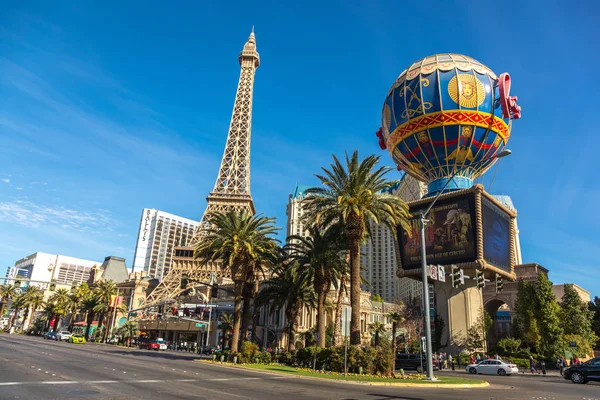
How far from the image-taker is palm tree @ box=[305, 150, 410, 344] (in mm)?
28000

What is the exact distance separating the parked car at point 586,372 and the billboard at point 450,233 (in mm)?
21628

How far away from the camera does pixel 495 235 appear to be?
156 ft

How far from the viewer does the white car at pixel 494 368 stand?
32.2 meters

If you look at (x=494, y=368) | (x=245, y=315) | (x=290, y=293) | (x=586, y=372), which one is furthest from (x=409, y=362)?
(x=586, y=372)

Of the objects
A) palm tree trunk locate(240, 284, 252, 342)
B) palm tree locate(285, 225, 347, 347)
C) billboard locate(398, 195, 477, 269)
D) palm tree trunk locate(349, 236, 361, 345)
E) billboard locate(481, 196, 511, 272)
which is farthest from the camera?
billboard locate(481, 196, 511, 272)

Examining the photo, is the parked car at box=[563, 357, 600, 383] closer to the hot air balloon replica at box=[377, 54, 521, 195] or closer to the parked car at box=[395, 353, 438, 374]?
the parked car at box=[395, 353, 438, 374]

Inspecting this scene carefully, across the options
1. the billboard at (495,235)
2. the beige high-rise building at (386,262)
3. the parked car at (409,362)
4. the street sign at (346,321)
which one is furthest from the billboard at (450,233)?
the beige high-rise building at (386,262)

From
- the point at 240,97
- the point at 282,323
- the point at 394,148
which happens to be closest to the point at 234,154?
the point at 240,97

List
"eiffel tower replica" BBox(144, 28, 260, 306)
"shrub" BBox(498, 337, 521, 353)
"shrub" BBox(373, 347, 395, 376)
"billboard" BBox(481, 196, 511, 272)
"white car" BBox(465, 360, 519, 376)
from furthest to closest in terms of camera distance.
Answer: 1. "eiffel tower replica" BBox(144, 28, 260, 306)
2. "shrub" BBox(498, 337, 521, 353)
3. "billboard" BBox(481, 196, 511, 272)
4. "white car" BBox(465, 360, 519, 376)
5. "shrub" BBox(373, 347, 395, 376)

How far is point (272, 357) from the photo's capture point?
113 ft

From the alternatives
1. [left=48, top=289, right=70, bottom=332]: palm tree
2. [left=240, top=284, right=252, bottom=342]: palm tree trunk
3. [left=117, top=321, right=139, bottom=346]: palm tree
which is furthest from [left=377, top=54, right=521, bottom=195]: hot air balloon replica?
[left=48, top=289, right=70, bottom=332]: palm tree

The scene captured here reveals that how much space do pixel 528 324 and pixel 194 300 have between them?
6134cm

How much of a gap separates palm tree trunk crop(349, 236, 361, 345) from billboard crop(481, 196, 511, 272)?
23.1 m

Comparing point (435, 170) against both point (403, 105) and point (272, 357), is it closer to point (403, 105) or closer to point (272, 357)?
point (403, 105)
